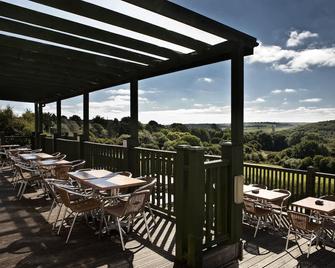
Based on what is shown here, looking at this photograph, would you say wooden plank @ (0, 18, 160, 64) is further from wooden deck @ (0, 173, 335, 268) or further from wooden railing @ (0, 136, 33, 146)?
wooden railing @ (0, 136, 33, 146)

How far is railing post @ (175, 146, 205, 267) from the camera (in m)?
2.91

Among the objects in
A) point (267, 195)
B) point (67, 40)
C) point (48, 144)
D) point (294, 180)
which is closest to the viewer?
point (67, 40)

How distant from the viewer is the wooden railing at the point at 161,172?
455 centimetres

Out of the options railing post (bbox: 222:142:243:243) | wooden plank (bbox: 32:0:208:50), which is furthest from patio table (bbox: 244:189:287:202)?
wooden plank (bbox: 32:0:208:50)

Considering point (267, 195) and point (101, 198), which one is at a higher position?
point (101, 198)

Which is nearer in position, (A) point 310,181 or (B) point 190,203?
(B) point 190,203

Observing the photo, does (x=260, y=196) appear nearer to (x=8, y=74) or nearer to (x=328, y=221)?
(x=328, y=221)

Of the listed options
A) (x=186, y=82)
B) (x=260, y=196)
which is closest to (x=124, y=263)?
(x=260, y=196)

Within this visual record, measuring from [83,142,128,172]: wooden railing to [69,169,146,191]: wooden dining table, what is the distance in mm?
1120

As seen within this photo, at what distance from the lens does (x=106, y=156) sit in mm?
6641

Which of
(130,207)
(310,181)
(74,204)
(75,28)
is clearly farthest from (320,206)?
(75,28)

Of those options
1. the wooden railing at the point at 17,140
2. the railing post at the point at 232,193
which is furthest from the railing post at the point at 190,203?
the wooden railing at the point at 17,140

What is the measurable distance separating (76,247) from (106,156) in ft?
11.0

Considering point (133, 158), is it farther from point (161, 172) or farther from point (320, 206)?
point (320, 206)
